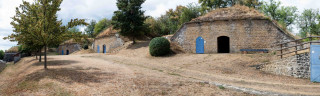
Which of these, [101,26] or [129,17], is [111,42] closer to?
[129,17]

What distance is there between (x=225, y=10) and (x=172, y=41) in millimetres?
7288

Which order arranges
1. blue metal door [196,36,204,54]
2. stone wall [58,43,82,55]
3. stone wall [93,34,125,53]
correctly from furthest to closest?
stone wall [58,43,82,55], stone wall [93,34,125,53], blue metal door [196,36,204,54]

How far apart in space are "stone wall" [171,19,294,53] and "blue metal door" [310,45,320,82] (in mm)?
6058

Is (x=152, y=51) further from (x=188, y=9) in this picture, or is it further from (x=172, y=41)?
(x=188, y=9)

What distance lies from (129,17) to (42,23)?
15.4m

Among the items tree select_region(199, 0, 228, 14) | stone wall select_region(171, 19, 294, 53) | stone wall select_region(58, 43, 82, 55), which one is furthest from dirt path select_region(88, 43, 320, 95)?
stone wall select_region(58, 43, 82, 55)

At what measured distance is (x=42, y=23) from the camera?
9.53 metres

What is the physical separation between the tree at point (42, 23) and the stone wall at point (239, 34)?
12013 millimetres

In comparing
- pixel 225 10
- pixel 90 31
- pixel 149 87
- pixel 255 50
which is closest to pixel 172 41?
pixel 225 10

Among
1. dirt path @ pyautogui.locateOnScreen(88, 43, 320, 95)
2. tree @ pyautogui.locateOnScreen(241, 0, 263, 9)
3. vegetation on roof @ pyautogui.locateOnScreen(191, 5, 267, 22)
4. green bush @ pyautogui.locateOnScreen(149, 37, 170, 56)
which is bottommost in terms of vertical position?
dirt path @ pyautogui.locateOnScreen(88, 43, 320, 95)

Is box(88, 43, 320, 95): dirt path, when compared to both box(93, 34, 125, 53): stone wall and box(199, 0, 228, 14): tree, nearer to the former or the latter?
box(93, 34, 125, 53): stone wall

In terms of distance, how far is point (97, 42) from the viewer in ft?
106

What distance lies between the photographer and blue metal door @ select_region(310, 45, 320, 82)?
10688 millimetres

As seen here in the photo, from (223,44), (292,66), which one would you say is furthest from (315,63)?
(223,44)
